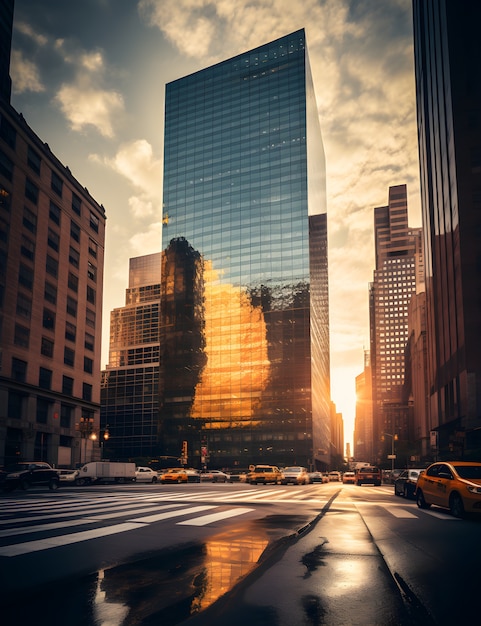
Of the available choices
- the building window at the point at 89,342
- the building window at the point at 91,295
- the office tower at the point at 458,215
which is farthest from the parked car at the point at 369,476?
the building window at the point at 91,295

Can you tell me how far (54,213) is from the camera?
6975 cm

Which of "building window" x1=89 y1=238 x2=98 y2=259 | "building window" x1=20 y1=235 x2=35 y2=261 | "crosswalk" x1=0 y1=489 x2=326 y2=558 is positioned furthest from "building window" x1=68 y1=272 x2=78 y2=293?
"crosswalk" x1=0 y1=489 x2=326 y2=558

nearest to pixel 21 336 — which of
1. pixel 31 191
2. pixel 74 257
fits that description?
pixel 74 257

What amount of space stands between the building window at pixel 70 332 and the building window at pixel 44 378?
22.5ft

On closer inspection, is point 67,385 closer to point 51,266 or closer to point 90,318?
point 90,318

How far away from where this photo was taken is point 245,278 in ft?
488

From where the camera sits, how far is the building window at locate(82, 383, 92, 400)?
73.8m

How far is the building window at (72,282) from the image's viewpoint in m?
72.4

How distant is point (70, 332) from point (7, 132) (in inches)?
983

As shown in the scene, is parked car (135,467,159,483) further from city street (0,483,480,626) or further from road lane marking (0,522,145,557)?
road lane marking (0,522,145,557)

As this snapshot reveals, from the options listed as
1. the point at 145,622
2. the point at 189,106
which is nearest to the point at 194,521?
the point at 145,622

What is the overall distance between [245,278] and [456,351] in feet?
299

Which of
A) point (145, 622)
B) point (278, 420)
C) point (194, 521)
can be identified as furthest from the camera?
point (278, 420)

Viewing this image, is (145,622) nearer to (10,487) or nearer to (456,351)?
(10,487)
